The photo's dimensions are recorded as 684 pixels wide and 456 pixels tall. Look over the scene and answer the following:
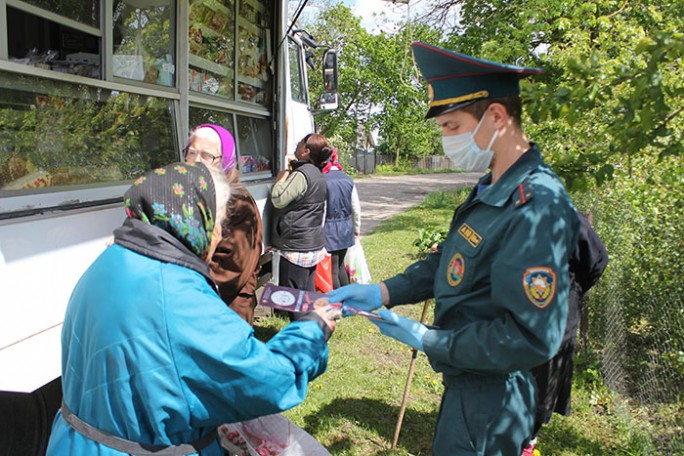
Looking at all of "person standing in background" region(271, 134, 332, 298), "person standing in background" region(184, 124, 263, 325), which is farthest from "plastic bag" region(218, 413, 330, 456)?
"person standing in background" region(271, 134, 332, 298)

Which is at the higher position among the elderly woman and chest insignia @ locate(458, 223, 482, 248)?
chest insignia @ locate(458, 223, 482, 248)

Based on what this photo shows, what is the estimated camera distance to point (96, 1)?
2686mm

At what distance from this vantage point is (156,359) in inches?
51.3

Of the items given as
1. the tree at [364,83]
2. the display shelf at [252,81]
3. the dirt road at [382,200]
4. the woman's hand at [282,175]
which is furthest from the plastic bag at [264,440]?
the tree at [364,83]

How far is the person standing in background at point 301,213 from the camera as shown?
4.27 meters

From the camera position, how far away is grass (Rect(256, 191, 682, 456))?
3.30m

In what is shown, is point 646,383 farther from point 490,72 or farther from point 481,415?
point 490,72

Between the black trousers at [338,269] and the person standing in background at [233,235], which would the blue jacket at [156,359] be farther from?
the black trousers at [338,269]

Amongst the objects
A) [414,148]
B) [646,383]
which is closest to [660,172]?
[646,383]

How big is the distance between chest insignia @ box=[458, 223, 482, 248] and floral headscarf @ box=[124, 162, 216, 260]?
2.65 feet

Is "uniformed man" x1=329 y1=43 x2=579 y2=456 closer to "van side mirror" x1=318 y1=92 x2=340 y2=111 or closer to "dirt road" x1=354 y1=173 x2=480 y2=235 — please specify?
"van side mirror" x1=318 y1=92 x2=340 y2=111

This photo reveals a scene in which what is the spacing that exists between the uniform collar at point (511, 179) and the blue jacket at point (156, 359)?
32.3 inches

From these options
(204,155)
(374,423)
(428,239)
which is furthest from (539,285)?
(428,239)

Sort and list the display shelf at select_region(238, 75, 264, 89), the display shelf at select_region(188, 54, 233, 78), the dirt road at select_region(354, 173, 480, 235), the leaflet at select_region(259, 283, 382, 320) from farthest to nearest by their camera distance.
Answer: the dirt road at select_region(354, 173, 480, 235), the display shelf at select_region(238, 75, 264, 89), the display shelf at select_region(188, 54, 233, 78), the leaflet at select_region(259, 283, 382, 320)
